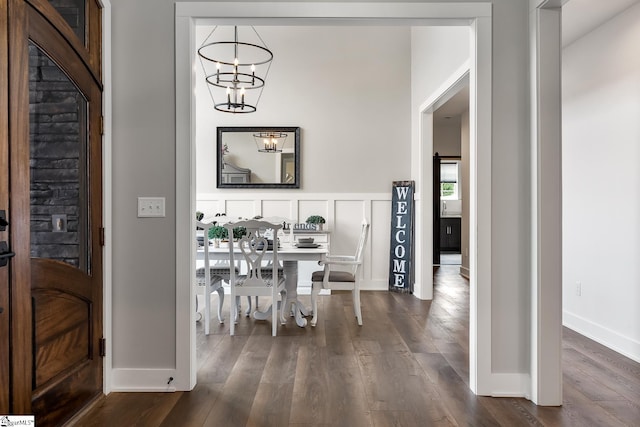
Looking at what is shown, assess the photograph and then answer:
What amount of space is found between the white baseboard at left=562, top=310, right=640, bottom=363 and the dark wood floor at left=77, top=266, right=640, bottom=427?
0.08 m

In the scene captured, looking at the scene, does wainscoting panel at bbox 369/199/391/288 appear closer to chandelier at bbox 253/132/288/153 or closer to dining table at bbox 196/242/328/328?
chandelier at bbox 253/132/288/153

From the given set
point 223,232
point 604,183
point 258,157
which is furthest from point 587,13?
point 258,157

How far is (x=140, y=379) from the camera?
2770mm

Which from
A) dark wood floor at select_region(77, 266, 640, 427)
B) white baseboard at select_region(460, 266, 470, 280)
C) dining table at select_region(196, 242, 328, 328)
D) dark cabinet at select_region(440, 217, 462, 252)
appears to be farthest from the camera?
dark cabinet at select_region(440, 217, 462, 252)

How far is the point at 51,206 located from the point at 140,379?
1.18 meters

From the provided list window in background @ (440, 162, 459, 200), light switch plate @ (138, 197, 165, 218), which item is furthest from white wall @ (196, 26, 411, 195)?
window in background @ (440, 162, 459, 200)

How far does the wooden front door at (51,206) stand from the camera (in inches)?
73.8

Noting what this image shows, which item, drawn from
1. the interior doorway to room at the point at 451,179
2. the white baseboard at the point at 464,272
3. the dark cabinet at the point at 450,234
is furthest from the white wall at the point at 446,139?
the white baseboard at the point at 464,272

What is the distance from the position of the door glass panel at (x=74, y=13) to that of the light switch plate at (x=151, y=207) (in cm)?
92

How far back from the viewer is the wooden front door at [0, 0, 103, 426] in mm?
1875

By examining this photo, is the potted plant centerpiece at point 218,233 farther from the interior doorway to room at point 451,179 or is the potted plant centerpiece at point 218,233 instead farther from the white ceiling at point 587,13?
the white ceiling at point 587,13

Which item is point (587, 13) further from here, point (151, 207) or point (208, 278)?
point (208, 278)

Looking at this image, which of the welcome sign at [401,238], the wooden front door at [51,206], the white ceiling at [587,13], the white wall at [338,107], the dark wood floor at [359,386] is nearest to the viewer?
the wooden front door at [51,206]

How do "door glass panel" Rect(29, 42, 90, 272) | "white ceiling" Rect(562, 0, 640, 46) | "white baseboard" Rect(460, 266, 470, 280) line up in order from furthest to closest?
1. "white baseboard" Rect(460, 266, 470, 280)
2. "white ceiling" Rect(562, 0, 640, 46)
3. "door glass panel" Rect(29, 42, 90, 272)
